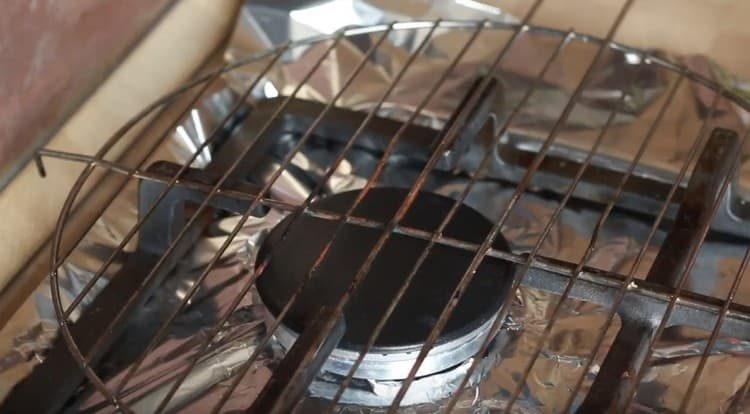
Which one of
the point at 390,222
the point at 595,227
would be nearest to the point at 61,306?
the point at 390,222

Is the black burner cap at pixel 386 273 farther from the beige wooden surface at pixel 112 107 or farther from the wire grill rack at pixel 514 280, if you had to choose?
the beige wooden surface at pixel 112 107

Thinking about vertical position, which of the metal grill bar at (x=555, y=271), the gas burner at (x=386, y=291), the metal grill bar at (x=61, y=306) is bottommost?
the metal grill bar at (x=61, y=306)

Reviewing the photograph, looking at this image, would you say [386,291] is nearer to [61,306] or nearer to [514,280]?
[514,280]

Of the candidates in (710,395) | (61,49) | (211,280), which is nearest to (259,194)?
(211,280)

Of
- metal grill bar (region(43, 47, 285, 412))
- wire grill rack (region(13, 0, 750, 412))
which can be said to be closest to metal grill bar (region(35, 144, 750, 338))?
wire grill rack (region(13, 0, 750, 412))

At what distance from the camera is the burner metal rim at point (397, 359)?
58 centimetres

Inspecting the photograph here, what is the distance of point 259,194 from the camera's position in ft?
2.15

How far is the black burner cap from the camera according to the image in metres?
0.59

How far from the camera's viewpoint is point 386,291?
2.02ft

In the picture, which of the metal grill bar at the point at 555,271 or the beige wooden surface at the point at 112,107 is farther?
the beige wooden surface at the point at 112,107

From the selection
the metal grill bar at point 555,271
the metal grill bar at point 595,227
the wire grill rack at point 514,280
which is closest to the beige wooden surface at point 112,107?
the wire grill rack at point 514,280

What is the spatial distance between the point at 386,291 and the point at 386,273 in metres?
0.02

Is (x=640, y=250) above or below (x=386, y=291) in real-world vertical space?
above

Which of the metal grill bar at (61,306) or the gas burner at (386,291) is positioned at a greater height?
the gas burner at (386,291)
